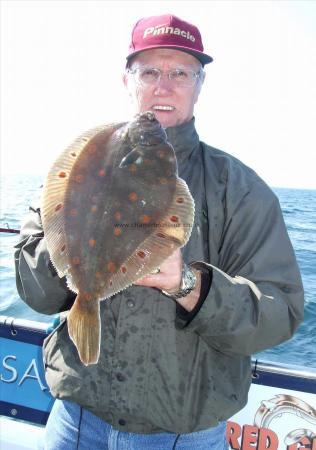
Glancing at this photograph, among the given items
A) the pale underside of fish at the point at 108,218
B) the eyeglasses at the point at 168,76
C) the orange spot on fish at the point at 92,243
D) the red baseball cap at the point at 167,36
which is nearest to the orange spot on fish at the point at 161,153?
the pale underside of fish at the point at 108,218

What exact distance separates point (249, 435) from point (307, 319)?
4035 mm

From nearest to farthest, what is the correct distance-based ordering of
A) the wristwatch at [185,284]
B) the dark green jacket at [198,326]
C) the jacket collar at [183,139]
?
the wristwatch at [185,284] → the dark green jacket at [198,326] → the jacket collar at [183,139]

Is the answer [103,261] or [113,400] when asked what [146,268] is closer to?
[103,261]

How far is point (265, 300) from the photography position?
6.07ft

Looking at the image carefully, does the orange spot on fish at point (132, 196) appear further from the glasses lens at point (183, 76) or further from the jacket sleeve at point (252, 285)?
the glasses lens at point (183, 76)

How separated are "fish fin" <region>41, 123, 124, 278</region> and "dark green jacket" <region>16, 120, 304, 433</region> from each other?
0.83 feet

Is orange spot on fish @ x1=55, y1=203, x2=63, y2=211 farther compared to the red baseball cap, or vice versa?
the red baseball cap

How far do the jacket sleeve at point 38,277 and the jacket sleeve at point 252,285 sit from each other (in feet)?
1.98

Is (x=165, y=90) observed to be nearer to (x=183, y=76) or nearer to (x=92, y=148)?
(x=183, y=76)

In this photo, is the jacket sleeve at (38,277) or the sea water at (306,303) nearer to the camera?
the jacket sleeve at (38,277)

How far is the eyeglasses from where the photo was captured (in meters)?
2.31

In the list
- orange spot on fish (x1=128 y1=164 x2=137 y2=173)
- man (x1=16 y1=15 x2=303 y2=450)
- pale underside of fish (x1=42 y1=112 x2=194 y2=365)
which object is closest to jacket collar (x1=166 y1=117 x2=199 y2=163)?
man (x1=16 y1=15 x2=303 y2=450)

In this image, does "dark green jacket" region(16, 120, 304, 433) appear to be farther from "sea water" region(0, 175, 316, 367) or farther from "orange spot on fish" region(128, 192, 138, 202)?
A: "sea water" region(0, 175, 316, 367)

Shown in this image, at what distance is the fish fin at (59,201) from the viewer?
5.87 ft
